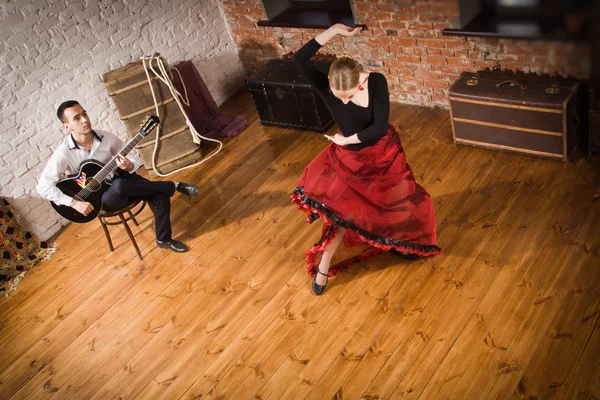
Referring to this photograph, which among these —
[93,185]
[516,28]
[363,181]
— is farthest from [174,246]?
[516,28]

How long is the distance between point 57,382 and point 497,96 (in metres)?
3.52

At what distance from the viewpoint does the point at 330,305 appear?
3.75 meters

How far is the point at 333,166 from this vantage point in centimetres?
361

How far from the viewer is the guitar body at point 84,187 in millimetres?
4219

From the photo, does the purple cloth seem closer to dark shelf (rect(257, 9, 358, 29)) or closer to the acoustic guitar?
dark shelf (rect(257, 9, 358, 29))

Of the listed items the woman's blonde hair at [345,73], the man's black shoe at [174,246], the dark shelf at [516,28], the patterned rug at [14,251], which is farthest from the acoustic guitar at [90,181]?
the dark shelf at [516,28]

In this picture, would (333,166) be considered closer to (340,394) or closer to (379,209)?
(379,209)

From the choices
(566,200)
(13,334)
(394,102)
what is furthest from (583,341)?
(13,334)

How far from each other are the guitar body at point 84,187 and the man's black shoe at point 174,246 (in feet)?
1.84

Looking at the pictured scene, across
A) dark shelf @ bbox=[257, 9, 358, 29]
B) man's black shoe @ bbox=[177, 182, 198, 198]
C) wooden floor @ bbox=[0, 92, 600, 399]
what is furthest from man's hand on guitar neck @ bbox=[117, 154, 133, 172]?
dark shelf @ bbox=[257, 9, 358, 29]

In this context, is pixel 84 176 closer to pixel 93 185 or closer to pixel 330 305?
pixel 93 185

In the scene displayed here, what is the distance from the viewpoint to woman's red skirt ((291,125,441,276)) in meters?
3.55

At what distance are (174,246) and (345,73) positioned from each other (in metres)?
2.07

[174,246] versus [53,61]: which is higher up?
[53,61]
